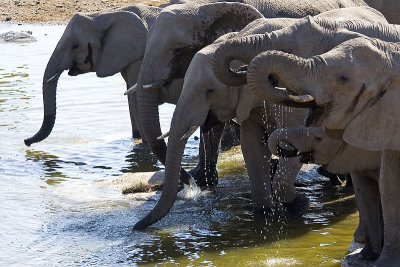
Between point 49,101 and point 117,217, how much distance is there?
355 cm

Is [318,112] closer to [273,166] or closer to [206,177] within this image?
[273,166]

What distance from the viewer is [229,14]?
10094 millimetres

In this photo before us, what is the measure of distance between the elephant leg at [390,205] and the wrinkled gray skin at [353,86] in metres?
0.42

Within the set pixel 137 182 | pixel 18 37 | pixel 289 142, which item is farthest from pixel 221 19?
pixel 18 37

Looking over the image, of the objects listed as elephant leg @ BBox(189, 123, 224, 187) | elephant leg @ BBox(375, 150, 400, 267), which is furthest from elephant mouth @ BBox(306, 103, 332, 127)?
elephant leg @ BBox(189, 123, 224, 187)

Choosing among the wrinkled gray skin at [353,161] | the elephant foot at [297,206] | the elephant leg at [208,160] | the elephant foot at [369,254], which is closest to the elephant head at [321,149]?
the wrinkled gray skin at [353,161]

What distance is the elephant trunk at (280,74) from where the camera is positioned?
20.9 ft

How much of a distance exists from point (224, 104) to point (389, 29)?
1650 mm

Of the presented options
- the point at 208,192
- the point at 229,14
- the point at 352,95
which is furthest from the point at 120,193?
the point at 352,95

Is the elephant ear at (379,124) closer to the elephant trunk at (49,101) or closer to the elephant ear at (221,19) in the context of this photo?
the elephant ear at (221,19)

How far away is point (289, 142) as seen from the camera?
7.48 m

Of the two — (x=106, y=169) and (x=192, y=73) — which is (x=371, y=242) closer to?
(x=192, y=73)

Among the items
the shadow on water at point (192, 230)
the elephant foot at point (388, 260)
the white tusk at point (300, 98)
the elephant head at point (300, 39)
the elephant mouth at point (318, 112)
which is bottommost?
the shadow on water at point (192, 230)

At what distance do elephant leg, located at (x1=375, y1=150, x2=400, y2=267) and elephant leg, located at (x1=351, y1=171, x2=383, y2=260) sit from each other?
34cm
